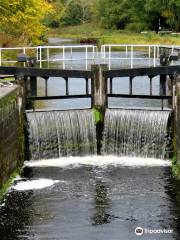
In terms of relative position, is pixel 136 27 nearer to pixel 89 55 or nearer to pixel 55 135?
pixel 89 55

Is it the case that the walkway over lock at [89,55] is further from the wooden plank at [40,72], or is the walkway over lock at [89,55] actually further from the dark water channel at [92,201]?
Result: the dark water channel at [92,201]

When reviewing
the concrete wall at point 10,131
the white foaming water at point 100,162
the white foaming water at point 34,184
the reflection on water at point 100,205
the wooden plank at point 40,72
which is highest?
the wooden plank at point 40,72

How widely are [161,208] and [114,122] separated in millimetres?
7175

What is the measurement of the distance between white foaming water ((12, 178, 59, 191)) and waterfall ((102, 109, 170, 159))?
4384mm

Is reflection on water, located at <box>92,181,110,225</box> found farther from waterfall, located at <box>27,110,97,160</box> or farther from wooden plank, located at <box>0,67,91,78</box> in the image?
wooden plank, located at <box>0,67,91,78</box>

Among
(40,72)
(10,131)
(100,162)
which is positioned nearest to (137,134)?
(100,162)

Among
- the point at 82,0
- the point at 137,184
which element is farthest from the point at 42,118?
the point at 82,0

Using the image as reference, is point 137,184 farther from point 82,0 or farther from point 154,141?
point 82,0

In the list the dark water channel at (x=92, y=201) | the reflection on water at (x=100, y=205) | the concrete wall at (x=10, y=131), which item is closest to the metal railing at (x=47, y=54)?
the concrete wall at (x=10, y=131)

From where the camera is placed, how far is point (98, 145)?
76.4 feet

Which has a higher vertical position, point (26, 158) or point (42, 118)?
point (42, 118)

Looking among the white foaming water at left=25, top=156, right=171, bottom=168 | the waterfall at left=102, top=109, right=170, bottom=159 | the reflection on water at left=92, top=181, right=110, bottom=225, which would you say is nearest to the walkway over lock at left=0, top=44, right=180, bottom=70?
the waterfall at left=102, top=109, right=170, bottom=159

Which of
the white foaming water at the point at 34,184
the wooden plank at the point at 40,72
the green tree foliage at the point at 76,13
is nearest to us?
the white foaming water at the point at 34,184

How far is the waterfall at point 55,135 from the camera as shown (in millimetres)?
22656
